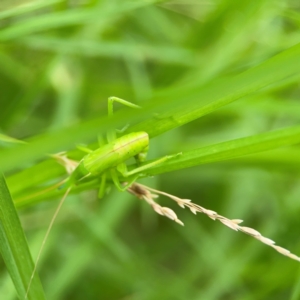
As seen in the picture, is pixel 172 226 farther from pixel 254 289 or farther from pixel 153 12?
pixel 153 12

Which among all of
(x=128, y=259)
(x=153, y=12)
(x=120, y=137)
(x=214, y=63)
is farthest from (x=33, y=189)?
(x=153, y=12)

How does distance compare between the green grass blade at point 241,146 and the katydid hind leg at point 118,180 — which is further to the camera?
the katydid hind leg at point 118,180

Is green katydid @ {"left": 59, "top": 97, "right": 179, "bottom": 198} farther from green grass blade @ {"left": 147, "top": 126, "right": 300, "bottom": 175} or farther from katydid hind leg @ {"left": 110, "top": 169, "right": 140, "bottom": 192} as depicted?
green grass blade @ {"left": 147, "top": 126, "right": 300, "bottom": 175}

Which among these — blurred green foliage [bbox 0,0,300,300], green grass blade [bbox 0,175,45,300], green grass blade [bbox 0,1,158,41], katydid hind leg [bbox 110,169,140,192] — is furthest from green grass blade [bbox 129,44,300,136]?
blurred green foliage [bbox 0,0,300,300]

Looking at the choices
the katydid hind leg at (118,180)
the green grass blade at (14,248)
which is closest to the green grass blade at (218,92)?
the katydid hind leg at (118,180)

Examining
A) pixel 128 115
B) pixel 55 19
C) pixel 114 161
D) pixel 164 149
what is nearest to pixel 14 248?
pixel 114 161

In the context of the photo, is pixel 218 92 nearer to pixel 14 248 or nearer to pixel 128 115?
pixel 128 115

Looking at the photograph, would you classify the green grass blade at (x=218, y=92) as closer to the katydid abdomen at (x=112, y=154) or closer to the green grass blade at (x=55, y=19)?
the katydid abdomen at (x=112, y=154)

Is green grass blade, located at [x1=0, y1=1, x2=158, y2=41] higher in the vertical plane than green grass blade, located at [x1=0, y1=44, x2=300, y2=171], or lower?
higher
